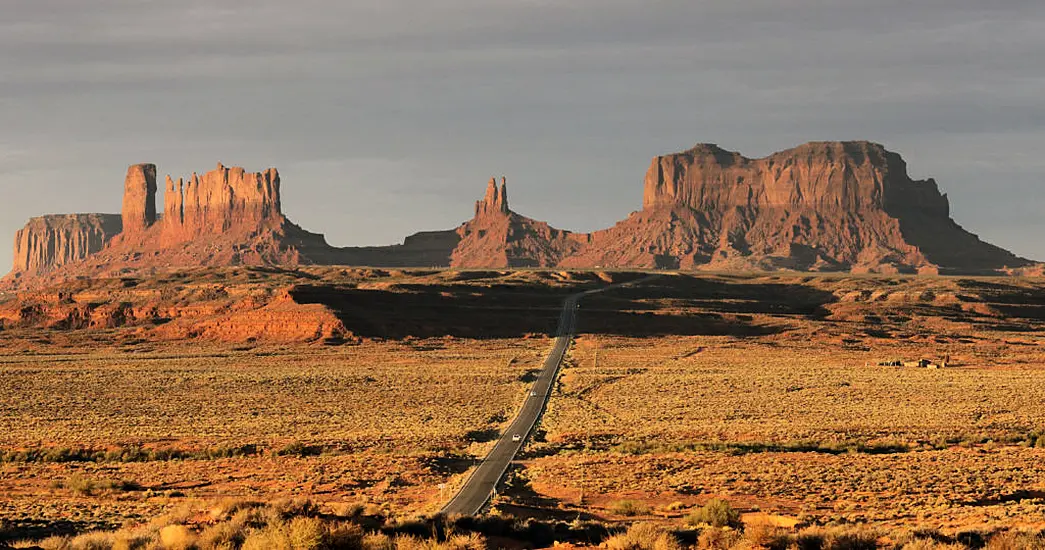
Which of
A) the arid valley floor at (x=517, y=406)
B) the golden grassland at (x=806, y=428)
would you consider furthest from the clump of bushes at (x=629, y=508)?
the golden grassland at (x=806, y=428)

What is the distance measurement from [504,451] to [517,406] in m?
15.0

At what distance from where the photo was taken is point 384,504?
2934 centimetres

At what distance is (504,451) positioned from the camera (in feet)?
134

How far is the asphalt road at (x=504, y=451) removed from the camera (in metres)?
29.8

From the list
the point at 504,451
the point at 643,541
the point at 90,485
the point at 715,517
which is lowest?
the point at 504,451

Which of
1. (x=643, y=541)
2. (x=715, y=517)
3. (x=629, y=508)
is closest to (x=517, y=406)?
(x=629, y=508)

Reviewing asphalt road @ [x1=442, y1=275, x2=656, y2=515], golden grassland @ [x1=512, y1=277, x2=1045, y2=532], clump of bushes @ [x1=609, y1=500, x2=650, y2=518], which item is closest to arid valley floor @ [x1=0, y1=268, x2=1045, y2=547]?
clump of bushes @ [x1=609, y1=500, x2=650, y2=518]

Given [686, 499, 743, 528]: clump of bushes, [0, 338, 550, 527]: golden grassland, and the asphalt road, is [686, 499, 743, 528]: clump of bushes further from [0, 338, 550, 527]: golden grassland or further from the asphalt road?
[0, 338, 550, 527]: golden grassland

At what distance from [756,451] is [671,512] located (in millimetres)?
12636

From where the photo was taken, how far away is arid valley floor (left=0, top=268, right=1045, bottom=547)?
3022cm

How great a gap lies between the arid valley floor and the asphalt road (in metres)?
0.62

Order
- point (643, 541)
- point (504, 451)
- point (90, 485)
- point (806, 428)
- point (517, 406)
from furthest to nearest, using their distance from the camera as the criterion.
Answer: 1. point (517, 406)
2. point (806, 428)
3. point (504, 451)
4. point (90, 485)
5. point (643, 541)

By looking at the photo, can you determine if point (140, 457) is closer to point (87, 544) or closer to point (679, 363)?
point (87, 544)

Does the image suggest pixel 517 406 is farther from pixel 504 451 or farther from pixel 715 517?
pixel 715 517
